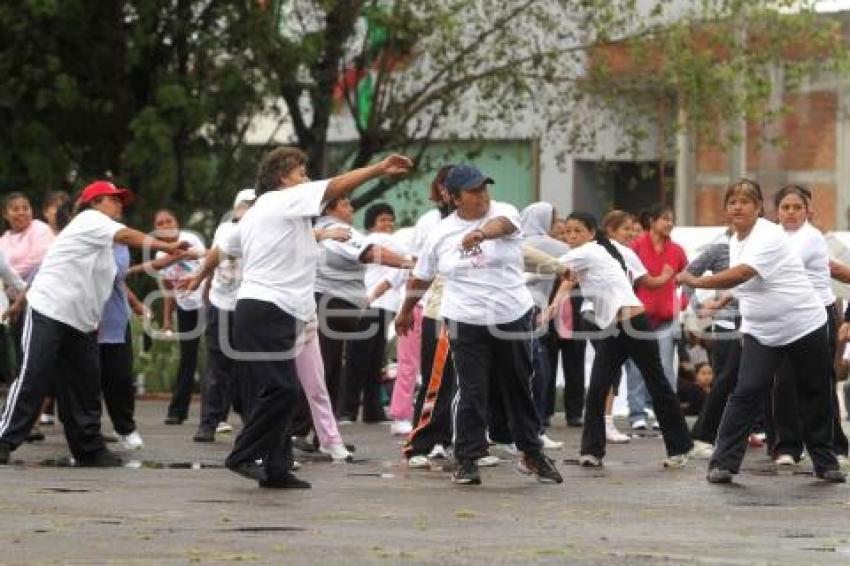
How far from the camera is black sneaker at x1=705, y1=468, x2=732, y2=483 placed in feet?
46.7

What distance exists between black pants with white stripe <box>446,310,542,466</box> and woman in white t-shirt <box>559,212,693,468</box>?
146 centimetres

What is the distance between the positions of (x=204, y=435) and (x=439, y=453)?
2.69 meters

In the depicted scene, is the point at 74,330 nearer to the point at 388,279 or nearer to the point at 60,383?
the point at 60,383

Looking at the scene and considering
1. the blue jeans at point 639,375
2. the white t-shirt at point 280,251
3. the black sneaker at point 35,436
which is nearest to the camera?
the white t-shirt at point 280,251

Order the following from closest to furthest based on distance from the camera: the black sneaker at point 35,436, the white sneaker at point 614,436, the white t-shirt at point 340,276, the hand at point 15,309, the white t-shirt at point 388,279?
the hand at point 15,309 < the black sneaker at point 35,436 < the white sneaker at point 614,436 < the white t-shirt at point 340,276 < the white t-shirt at point 388,279

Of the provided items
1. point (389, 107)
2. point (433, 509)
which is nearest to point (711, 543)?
point (433, 509)

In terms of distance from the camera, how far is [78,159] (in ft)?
97.6

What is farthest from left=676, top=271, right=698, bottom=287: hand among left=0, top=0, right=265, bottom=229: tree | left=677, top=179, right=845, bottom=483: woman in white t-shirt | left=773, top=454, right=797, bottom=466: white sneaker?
left=0, top=0, right=265, bottom=229: tree

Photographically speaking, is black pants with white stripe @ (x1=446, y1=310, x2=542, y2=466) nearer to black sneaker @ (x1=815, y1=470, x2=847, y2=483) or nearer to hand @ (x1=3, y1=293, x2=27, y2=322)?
black sneaker @ (x1=815, y1=470, x2=847, y2=483)

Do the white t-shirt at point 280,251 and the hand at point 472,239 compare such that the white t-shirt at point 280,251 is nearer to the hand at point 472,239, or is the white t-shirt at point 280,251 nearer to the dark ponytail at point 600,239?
the hand at point 472,239

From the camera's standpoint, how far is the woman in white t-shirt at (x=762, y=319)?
1407 cm

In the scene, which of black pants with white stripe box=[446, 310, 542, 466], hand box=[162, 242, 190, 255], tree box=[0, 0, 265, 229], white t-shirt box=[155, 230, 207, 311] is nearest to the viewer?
black pants with white stripe box=[446, 310, 542, 466]

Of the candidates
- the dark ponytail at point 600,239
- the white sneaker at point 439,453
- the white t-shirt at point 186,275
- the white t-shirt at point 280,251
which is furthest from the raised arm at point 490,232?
the white t-shirt at point 186,275

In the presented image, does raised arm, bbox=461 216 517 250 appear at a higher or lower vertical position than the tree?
lower
